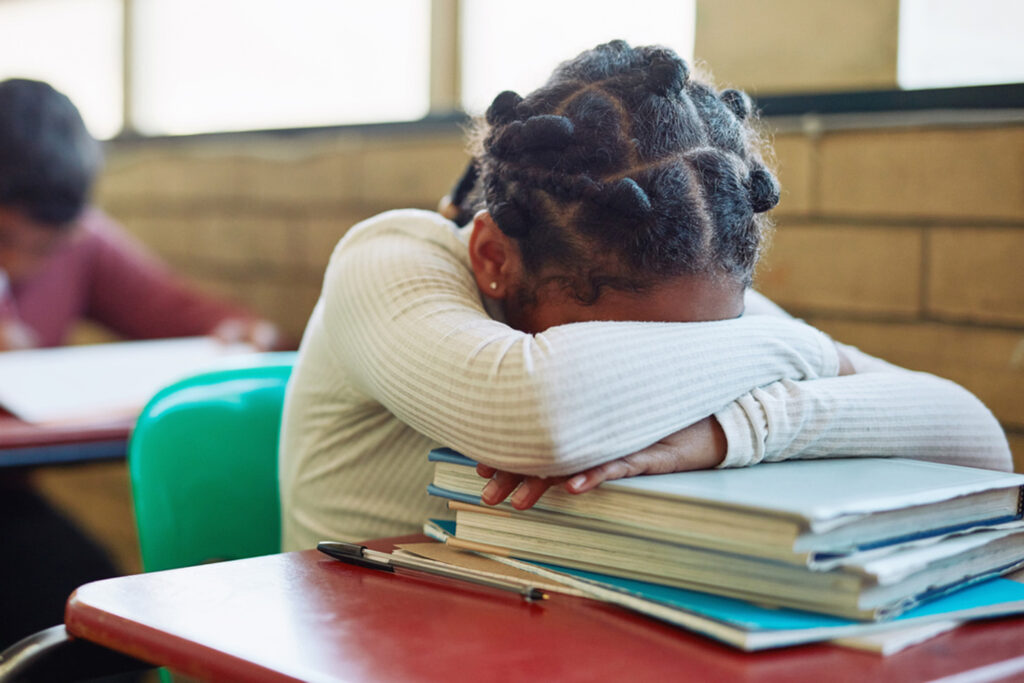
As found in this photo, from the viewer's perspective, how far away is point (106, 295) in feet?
8.91

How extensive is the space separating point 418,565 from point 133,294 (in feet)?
6.85

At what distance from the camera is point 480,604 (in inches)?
29.1

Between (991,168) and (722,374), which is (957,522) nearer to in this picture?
(722,374)

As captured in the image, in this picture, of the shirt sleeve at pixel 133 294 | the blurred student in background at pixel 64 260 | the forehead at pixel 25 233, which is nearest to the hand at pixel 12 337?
the blurred student in background at pixel 64 260

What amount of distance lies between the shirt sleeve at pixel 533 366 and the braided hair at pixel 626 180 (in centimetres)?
7

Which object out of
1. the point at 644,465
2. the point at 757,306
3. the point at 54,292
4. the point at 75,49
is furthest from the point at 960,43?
the point at 75,49

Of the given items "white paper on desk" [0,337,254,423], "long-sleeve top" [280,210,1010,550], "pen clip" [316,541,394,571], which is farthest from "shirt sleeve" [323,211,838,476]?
"white paper on desk" [0,337,254,423]

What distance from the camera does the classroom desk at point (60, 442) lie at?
5.05ft

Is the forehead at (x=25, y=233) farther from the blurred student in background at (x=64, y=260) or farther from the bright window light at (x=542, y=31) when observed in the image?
the bright window light at (x=542, y=31)

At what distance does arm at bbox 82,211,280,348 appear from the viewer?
258 centimetres

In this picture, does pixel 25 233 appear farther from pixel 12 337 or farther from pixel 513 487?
pixel 513 487

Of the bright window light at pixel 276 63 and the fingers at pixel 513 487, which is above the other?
the bright window light at pixel 276 63

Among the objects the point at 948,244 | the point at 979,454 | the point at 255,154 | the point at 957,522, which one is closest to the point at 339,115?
the point at 255,154

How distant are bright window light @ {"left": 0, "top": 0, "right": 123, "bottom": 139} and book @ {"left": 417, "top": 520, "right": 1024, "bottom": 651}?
9.50ft
